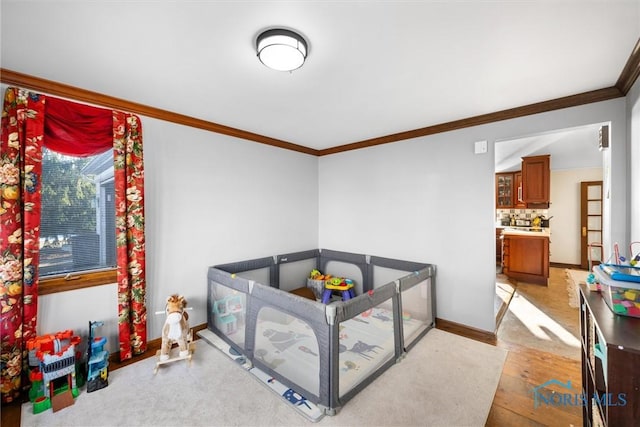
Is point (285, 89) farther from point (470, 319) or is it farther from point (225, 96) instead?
point (470, 319)

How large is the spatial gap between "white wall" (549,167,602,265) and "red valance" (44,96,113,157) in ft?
27.4

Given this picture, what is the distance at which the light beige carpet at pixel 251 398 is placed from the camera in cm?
166

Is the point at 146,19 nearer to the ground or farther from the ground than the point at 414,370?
farther from the ground

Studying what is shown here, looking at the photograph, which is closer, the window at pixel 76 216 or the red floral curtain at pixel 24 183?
the red floral curtain at pixel 24 183

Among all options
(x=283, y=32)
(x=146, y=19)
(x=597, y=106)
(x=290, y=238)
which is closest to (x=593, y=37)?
(x=597, y=106)

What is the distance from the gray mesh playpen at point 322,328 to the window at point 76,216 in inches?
39.7

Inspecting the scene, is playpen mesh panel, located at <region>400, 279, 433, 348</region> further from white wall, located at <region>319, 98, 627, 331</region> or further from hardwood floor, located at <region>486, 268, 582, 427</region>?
hardwood floor, located at <region>486, 268, 582, 427</region>

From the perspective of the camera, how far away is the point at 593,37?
1.48m

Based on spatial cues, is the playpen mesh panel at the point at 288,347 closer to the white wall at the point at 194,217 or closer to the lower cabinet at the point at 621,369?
the white wall at the point at 194,217

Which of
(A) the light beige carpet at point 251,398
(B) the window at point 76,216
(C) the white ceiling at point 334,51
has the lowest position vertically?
(A) the light beige carpet at point 251,398

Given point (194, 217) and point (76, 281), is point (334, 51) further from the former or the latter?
point (76, 281)

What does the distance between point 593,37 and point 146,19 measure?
8.17 feet

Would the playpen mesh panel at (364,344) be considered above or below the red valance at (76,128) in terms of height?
below

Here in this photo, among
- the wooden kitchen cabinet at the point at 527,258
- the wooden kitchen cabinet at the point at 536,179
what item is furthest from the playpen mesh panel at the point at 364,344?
the wooden kitchen cabinet at the point at 536,179
